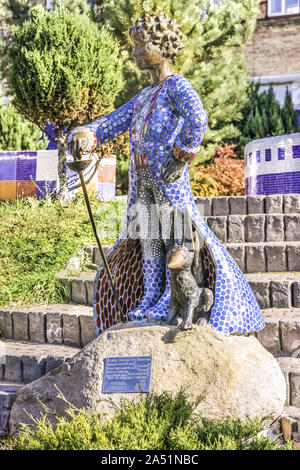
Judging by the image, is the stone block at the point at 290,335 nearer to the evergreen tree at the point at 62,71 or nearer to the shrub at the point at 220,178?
the evergreen tree at the point at 62,71

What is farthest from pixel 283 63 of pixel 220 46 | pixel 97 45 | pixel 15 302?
pixel 15 302

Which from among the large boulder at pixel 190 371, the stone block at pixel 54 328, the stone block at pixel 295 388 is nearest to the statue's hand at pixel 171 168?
the large boulder at pixel 190 371

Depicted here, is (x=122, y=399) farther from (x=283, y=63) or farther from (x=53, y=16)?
(x=283, y=63)

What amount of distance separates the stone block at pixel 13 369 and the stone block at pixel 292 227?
2.56 m

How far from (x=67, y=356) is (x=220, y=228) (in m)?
2.10

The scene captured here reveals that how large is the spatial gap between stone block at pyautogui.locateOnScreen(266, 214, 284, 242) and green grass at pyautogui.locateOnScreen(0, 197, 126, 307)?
1.46 m

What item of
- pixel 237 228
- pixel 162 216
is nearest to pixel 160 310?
pixel 162 216

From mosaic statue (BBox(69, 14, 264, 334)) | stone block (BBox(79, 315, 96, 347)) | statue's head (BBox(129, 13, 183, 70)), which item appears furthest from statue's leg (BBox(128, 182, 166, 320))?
stone block (BBox(79, 315, 96, 347))

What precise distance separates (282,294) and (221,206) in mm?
1984

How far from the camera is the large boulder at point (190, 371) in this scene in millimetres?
2805

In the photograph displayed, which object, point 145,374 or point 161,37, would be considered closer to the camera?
point 145,374

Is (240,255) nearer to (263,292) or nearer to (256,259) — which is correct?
(256,259)

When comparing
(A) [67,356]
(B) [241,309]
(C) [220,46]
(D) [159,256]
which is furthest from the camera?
(C) [220,46]
